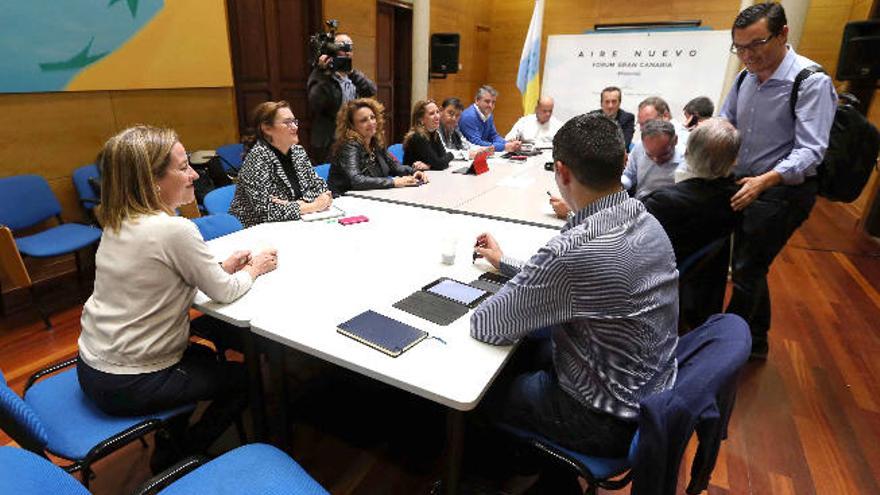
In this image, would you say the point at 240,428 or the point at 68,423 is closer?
the point at 68,423

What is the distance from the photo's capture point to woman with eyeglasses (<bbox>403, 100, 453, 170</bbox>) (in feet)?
13.1

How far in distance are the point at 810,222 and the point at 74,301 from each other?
23.1ft

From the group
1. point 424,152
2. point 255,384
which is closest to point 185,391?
point 255,384

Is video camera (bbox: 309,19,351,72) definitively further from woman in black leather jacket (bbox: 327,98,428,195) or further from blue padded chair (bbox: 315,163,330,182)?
blue padded chair (bbox: 315,163,330,182)

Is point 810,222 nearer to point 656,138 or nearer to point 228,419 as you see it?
point 656,138

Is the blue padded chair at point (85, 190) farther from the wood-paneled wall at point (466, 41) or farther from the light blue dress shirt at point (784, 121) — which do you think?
the wood-paneled wall at point (466, 41)

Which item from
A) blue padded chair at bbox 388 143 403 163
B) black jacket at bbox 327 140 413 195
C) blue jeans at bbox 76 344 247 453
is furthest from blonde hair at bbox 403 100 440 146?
blue jeans at bbox 76 344 247 453

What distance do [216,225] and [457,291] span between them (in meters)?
1.26

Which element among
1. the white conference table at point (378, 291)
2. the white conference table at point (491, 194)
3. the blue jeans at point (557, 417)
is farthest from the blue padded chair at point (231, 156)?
the blue jeans at point (557, 417)

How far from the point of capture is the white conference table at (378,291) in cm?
121

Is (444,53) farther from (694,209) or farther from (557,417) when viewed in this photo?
(557,417)

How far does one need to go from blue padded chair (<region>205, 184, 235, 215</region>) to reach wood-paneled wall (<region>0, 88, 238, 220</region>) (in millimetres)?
1621

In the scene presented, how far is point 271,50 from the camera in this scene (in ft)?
16.8

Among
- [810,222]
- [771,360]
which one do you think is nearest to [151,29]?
[771,360]
